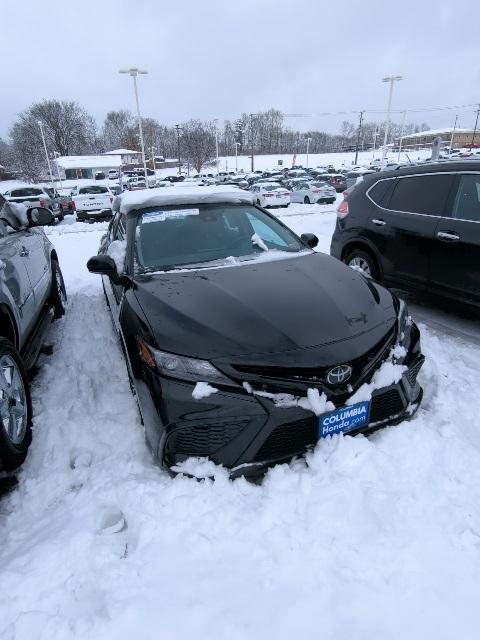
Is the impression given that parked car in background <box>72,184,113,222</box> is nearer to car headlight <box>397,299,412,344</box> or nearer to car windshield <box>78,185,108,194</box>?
car windshield <box>78,185,108,194</box>

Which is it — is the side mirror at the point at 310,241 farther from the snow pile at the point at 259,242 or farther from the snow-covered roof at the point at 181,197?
the snow-covered roof at the point at 181,197

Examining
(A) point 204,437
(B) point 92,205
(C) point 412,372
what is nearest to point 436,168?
(C) point 412,372

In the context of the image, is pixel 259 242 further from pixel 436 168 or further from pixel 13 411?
pixel 436 168

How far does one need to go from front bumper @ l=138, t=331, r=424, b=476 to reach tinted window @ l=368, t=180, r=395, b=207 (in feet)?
12.6

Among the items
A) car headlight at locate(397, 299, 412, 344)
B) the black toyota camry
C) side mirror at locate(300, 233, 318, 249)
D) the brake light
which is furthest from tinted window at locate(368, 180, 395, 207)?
car headlight at locate(397, 299, 412, 344)

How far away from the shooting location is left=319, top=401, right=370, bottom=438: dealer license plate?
7.50ft

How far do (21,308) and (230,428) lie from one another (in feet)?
7.45

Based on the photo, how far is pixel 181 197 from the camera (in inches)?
152

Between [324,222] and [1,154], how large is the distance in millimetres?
103771

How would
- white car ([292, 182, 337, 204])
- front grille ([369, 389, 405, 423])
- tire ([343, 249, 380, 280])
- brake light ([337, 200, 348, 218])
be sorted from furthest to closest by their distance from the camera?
white car ([292, 182, 337, 204]) < brake light ([337, 200, 348, 218]) < tire ([343, 249, 380, 280]) < front grille ([369, 389, 405, 423])

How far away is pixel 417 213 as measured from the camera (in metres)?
4.89

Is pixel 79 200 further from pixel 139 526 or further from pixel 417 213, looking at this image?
pixel 139 526

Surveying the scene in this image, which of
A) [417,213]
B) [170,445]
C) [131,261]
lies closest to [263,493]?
[170,445]

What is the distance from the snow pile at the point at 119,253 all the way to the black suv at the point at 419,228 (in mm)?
3166
